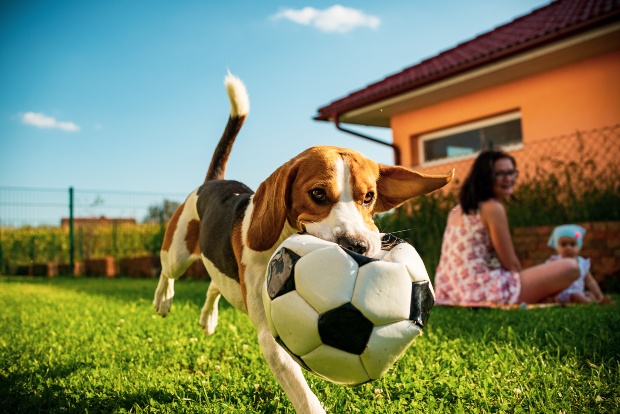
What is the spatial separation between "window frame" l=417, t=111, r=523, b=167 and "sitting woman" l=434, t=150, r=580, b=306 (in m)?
5.40

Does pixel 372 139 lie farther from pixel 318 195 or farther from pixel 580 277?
pixel 318 195

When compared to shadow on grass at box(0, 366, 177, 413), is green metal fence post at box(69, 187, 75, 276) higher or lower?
higher

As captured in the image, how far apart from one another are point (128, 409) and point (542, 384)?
220 cm

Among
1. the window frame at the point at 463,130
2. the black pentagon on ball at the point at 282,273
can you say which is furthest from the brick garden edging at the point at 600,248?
the black pentagon on ball at the point at 282,273

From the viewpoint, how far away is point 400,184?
9.81 feet

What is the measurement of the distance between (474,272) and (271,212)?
4.05 m

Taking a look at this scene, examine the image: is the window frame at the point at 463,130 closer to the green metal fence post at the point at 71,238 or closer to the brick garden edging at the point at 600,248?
the brick garden edging at the point at 600,248

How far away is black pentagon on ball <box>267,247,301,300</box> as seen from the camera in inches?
80.9

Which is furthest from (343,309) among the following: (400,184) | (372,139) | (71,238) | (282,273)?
(71,238)

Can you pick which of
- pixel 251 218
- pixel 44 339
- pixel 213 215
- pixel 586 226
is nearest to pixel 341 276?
pixel 251 218

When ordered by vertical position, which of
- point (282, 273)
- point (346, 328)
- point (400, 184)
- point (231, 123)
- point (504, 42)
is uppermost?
point (504, 42)

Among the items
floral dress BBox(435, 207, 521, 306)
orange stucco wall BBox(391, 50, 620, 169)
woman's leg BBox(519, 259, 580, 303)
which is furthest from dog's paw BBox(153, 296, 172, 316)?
orange stucco wall BBox(391, 50, 620, 169)

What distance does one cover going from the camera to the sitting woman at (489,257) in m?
5.84

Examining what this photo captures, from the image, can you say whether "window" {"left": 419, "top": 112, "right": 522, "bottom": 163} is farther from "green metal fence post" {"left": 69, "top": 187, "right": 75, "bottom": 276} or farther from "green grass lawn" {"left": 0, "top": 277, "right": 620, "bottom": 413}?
"green metal fence post" {"left": 69, "top": 187, "right": 75, "bottom": 276}
